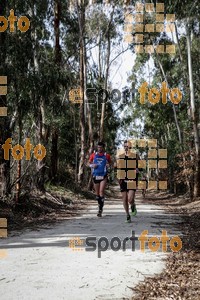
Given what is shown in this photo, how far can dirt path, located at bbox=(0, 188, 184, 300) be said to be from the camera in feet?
12.8

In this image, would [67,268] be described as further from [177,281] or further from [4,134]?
[4,134]

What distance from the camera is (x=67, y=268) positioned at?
188 inches

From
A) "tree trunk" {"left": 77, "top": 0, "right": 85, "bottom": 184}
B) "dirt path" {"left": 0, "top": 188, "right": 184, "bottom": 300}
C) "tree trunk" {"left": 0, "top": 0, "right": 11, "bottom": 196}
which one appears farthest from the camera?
"tree trunk" {"left": 77, "top": 0, "right": 85, "bottom": 184}

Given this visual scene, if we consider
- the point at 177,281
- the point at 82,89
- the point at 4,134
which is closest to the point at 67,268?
the point at 177,281

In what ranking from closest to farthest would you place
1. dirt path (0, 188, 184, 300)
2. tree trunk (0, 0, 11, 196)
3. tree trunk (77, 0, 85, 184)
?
dirt path (0, 188, 184, 300)
tree trunk (0, 0, 11, 196)
tree trunk (77, 0, 85, 184)

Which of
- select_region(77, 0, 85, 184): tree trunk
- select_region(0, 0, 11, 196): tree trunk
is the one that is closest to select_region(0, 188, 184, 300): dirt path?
select_region(0, 0, 11, 196): tree trunk

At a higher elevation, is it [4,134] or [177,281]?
[4,134]

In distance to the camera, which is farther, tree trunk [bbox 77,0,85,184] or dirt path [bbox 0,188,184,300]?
tree trunk [bbox 77,0,85,184]

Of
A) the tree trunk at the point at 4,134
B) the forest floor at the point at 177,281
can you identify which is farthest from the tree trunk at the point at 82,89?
the forest floor at the point at 177,281

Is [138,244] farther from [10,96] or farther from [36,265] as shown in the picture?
[10,96]

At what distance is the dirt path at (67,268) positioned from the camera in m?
3.91

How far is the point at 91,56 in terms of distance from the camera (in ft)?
97.6

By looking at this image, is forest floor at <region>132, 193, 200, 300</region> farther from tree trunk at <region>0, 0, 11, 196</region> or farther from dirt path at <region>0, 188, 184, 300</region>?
tree trunk at <region>0, 0, 11, 196</region>

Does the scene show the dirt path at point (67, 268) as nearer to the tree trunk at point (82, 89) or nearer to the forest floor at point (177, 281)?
the forest floor at point (177, 281)
